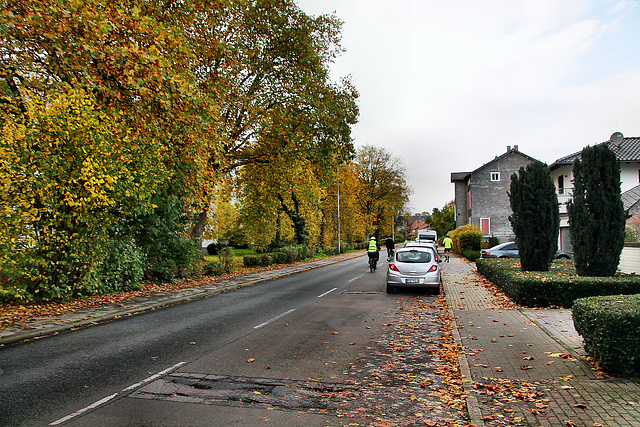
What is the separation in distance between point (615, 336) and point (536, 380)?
113 cm

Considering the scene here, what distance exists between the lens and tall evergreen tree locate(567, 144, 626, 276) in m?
11.9

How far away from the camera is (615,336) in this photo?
5.55m

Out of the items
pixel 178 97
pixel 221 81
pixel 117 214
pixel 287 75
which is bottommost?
pixel 117 214

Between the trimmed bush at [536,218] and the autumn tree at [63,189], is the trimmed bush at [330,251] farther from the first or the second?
the autumn tree at [63,189]

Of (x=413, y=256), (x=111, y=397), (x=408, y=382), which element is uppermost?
(x=413, y=256)

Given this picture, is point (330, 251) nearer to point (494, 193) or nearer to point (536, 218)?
point (494, 193)

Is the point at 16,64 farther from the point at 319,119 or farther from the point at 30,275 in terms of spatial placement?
the point at 319,119

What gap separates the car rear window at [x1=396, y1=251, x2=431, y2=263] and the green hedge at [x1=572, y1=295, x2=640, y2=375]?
9137 millimetres

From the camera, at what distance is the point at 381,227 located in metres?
74.9

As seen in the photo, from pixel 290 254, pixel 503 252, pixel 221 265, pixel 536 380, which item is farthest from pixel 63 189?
pixel 503 252

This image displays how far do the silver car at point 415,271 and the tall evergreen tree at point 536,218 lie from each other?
3493 mm

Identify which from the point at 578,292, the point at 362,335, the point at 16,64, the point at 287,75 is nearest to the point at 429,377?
the point at 362,335

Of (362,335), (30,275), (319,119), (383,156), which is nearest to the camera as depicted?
(362,335)

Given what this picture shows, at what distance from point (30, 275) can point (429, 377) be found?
1016 cm
